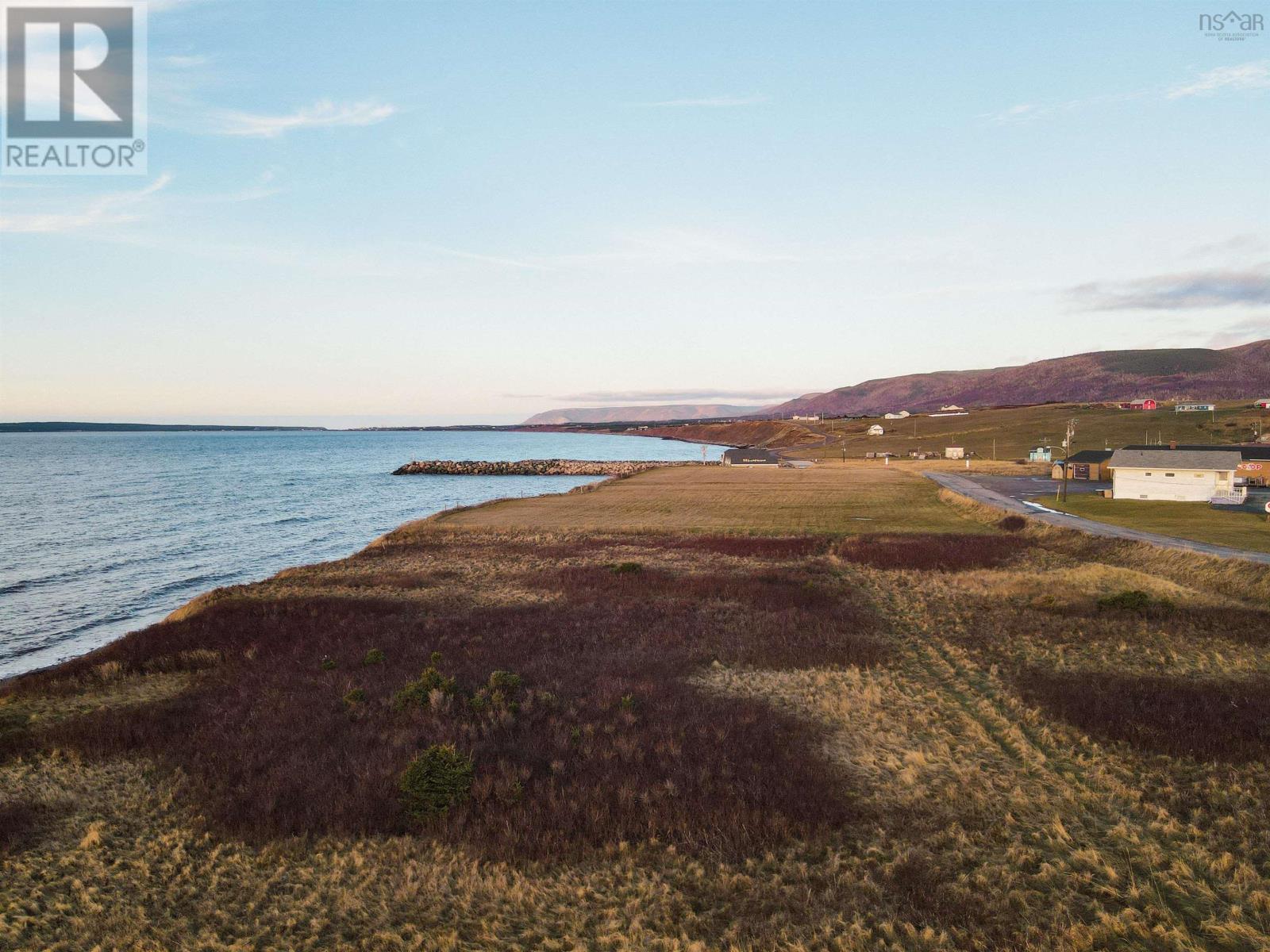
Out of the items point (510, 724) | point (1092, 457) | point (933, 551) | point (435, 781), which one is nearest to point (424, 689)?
point (510, 724)

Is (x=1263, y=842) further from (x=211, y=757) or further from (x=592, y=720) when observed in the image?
(x=211, y=757)

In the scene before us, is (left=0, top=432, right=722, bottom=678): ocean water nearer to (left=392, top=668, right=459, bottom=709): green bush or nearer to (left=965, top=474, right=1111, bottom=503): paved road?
(left=392, top=668, right=459, bottom=709): green bush

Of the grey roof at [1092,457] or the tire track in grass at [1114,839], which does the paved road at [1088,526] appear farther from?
the tire track in grass at [1114,839]

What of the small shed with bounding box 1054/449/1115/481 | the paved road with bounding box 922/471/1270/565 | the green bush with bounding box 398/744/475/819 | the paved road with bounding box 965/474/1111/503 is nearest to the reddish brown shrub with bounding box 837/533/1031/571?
the paved road with bounding box 922/471/1270/565

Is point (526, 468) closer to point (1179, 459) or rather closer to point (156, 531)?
point (156, 531)

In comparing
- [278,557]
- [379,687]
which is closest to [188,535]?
[278,557]

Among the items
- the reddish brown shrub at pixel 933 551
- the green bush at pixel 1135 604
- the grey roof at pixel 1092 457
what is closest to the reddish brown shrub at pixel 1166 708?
the green bush at pixel 1135 604
